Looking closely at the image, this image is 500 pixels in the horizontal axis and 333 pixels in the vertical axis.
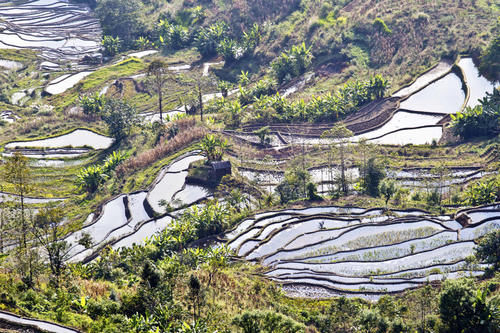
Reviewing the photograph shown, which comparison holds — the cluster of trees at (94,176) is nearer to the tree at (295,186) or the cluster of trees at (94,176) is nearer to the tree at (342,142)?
the tree at (295,186)

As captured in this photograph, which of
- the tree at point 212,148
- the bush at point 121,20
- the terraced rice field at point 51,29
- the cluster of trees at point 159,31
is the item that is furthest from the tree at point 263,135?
the bush at point 121,20

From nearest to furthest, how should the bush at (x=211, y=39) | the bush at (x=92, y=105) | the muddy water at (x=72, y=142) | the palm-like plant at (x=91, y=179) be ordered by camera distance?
the palm-like plant at (x=91, y=179) → the muddy water at (x=72, y=142) → the bush at (x=92, y=105) → the bush at (x=211, y=39)

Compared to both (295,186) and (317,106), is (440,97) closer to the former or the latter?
(317,106)

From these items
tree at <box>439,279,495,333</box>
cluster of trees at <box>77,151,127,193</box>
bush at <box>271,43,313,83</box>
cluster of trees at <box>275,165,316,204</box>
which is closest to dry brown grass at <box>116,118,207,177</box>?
cluster of trees at <box>77,151,127,193</box>

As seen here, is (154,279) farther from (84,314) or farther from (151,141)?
(151,141)

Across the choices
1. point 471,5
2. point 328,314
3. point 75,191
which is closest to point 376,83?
point 471,5

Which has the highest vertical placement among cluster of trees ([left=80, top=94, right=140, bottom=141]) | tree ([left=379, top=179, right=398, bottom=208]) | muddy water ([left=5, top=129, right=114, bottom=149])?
cluster of trees ([left=80, top=94, right=140, bottom=141])

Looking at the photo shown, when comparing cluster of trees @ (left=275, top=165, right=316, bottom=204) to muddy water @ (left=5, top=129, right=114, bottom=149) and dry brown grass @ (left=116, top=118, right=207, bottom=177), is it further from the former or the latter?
muddy water @ (left=5, top=129, right=114, bottom=149)
